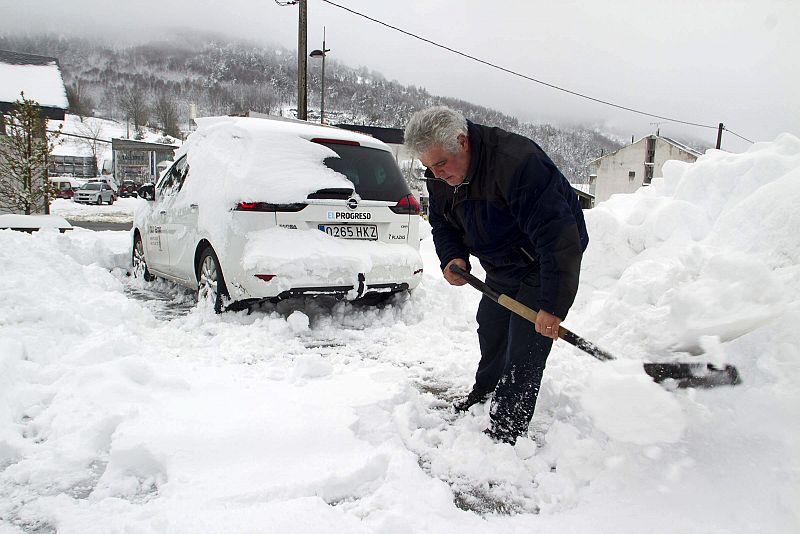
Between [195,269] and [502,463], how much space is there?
3.62 m

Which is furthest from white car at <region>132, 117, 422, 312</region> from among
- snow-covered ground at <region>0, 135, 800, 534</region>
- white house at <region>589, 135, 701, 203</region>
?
white house at <region>589, 135, 701, 203</region>

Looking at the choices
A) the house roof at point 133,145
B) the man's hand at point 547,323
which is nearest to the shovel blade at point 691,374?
the man's hand at point 547,323

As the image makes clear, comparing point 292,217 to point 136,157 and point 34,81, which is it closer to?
point 34,81

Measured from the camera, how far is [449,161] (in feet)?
7.92

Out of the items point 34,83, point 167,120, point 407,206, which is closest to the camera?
point 407,206

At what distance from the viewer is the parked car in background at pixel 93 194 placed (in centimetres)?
3259

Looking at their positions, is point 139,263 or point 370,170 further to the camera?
point 139,263

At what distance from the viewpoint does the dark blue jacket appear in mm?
2199

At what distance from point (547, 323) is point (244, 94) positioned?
153065mm

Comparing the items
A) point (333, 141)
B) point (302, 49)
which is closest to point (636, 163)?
point (302, 49)

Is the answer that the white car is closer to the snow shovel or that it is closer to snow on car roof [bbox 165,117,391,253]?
snow on car roof [bbox 165,117,391,253]

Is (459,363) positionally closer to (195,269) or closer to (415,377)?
(415,377)

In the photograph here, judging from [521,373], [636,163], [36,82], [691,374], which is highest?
[36,82]

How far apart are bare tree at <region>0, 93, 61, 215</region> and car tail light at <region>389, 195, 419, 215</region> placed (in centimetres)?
1308
